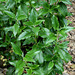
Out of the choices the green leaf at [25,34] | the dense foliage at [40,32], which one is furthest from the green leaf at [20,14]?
the green leaf at [25,34]

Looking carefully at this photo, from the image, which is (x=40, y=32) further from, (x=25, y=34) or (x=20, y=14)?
(x=20, y=14)

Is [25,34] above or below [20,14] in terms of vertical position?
below

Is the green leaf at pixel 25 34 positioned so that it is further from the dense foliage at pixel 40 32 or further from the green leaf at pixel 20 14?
the green leaf at pixel 20 14

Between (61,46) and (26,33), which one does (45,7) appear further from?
(61,46)

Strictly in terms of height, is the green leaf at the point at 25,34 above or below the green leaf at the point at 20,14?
below

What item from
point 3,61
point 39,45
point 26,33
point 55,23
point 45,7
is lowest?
point 3,61

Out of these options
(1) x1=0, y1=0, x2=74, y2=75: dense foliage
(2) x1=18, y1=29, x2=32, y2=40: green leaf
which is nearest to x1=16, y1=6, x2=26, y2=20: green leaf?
(1) x1=0, y1=0, x2=74, y2=75: dense foliage

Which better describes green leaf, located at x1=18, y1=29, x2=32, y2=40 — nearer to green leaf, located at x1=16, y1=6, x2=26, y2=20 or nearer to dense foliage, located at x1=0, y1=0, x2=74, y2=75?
dense foliage, located at x1=0, y1=0, x2=74, y2=75

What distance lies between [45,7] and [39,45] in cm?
54

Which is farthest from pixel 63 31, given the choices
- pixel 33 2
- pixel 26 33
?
pixel 33 2

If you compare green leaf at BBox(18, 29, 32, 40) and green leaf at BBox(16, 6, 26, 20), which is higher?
green leaf at BBox(16, 6, 26, 20)

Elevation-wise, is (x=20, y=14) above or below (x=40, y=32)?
above

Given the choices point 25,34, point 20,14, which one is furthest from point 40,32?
point 20,14

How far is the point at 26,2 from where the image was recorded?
1882 mm
